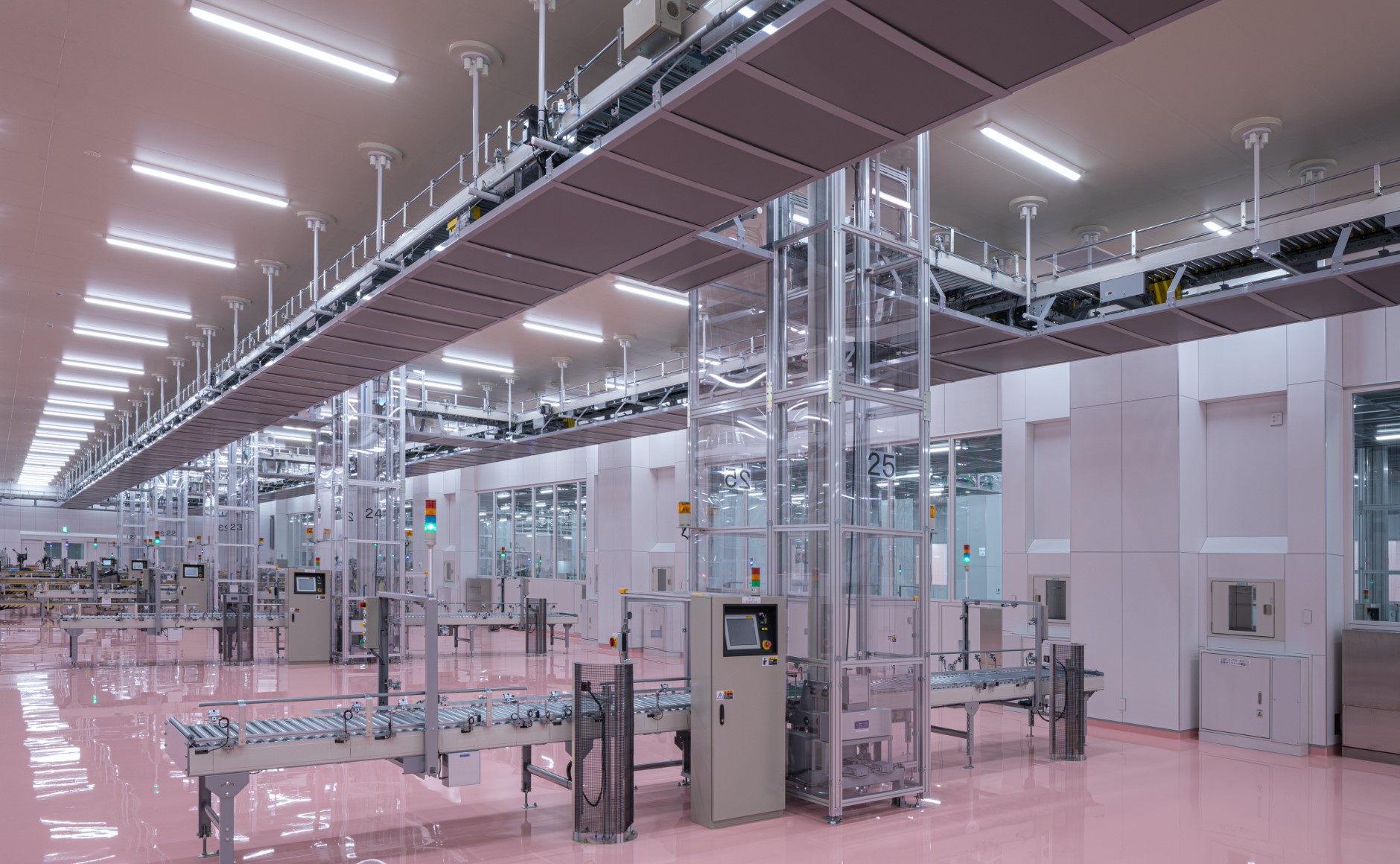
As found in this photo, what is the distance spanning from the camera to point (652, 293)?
1235cm

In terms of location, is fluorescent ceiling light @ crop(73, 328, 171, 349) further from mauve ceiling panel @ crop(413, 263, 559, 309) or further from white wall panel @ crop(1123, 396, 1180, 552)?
white wall panel @ crop(1123, 396, 1180, 552)

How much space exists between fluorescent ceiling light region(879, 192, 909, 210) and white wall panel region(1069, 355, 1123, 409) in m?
4.90

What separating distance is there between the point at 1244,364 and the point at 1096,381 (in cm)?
166

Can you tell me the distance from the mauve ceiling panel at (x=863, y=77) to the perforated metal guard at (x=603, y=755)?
4101mm

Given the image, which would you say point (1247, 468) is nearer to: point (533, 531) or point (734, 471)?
point (734, 471)

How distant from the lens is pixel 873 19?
387 centimetres

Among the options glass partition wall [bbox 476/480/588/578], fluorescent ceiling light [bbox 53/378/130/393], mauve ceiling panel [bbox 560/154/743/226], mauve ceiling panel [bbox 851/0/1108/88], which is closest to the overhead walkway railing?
mauve ceiling panel [bbox 560/154/743/226]

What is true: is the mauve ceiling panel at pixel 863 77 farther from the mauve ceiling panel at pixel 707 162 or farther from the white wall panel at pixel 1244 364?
the white wall panel at pixel 1244 364

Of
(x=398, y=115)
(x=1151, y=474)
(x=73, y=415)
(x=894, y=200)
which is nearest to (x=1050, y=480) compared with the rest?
(x=1151, y=474)

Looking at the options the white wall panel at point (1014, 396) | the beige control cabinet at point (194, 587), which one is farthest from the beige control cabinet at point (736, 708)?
the beige control cabinet at point (194, 587)

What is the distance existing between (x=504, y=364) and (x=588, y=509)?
5.74 m

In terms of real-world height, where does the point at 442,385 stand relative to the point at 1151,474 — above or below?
above

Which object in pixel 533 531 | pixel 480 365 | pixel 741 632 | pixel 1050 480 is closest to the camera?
pixel 741 632

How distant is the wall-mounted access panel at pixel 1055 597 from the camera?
40.4ft
